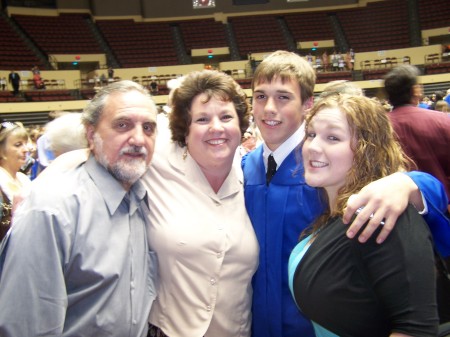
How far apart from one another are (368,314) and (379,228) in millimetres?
255

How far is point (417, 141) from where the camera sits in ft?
10.3

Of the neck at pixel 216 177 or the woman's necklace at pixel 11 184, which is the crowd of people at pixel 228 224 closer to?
the neck at pixel 216 177

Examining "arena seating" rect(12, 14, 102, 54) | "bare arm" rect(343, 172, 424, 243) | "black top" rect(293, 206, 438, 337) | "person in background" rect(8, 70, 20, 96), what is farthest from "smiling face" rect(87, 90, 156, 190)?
"arena seating" rect(12, 14, 102, 54)

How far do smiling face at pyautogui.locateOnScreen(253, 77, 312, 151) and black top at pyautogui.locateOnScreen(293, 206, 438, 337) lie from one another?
66 centimetres

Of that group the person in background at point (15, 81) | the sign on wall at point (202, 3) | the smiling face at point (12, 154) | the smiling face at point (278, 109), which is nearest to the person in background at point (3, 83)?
the person in background at point (15, 81)

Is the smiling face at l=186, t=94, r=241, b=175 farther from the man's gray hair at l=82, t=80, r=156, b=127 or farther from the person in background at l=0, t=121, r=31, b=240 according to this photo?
the person in background at l=0, t=121, r=31, b=240

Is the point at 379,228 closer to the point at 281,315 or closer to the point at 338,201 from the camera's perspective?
the point at 338,201

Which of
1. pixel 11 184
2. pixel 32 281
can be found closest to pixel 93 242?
pixel 32 281

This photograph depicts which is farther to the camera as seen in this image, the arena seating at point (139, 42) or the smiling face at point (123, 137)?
the arena seating at point (139, 42)

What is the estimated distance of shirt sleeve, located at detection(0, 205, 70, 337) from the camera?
135 cm

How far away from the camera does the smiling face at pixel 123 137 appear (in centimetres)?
167

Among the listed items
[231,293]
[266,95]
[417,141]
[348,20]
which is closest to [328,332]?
[231,293]

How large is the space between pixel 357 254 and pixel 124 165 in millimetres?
929

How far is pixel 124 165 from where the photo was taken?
5.49 feet
